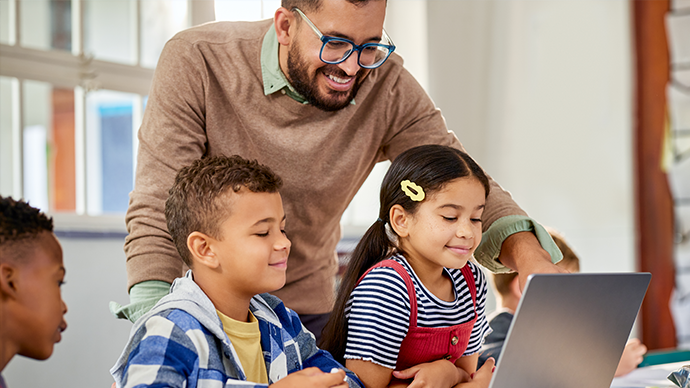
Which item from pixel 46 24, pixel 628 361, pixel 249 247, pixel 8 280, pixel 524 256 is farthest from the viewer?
pixel 46 24

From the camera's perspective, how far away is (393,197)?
1270 mm

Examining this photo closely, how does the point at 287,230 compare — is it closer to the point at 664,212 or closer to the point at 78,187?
the point at 78,187

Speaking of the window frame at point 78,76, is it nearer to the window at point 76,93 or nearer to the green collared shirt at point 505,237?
the window at point 76,93

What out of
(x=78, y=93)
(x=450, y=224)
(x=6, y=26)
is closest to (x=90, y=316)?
(x=78, y=93)

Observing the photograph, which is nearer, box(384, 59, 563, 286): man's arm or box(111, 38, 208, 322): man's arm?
box(111, 38, 208, 322): man's arm

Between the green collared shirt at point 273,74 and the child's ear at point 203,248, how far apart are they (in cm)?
47

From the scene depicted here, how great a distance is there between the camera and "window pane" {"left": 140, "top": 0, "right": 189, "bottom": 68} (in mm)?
2199

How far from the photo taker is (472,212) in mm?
1205

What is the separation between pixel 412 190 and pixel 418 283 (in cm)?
17

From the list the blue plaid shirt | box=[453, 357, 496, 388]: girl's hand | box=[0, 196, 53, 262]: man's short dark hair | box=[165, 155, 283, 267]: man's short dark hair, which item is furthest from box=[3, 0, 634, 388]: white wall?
box=[0, 196, 53, 262]: man's short dark hair

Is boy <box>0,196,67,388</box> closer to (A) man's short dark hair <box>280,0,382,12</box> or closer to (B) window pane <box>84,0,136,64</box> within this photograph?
(A) man's short dark hair <box>280,0,382,12</box>

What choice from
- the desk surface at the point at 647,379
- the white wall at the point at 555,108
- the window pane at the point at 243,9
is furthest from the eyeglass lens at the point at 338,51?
the white wall at the point at 555,108

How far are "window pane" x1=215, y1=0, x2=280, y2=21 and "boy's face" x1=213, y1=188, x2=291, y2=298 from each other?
146 centimetres

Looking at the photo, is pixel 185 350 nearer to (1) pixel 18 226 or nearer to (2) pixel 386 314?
(1) pixel 18 226
